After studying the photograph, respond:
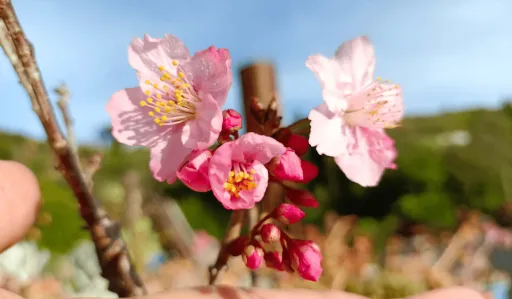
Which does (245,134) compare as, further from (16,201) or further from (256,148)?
(16,201)

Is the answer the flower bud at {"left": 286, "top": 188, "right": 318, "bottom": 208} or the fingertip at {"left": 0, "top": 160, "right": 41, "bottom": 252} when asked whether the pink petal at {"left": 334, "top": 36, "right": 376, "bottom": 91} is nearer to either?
the flower bud at {"left": 286, "top": 188, "right": 318, "bottom": 208}

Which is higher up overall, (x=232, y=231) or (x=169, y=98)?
(x=169, y=98)

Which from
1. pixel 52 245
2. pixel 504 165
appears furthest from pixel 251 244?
pixel 504 165

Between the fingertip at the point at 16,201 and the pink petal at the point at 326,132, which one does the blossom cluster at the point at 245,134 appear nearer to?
the pink petal at the point at 326,132

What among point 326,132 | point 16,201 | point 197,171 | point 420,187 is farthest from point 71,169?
point 420,187

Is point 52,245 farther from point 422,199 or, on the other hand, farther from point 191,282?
point 422,199

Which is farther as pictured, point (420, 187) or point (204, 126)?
point (420, 187)

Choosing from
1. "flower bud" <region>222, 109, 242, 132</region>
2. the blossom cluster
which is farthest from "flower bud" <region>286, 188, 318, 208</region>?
"flower bud" <region>222, 109, 242, 132</region>
